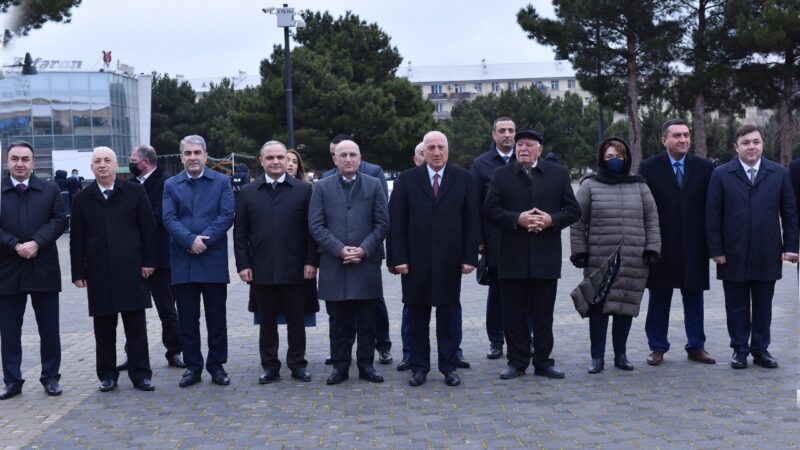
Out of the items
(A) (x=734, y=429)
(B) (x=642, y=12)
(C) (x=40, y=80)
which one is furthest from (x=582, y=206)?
(C) (x=40, y=80)

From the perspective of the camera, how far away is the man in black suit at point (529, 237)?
8539 mm

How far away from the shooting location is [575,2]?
4331 cm

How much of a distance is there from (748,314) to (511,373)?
2048 mm

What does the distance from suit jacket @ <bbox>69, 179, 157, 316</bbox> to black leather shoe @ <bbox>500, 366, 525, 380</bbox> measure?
283 centimetres

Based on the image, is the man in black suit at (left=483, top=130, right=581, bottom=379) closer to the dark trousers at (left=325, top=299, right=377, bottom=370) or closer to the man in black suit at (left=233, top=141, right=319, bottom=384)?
the dark trousers at (left=325, top=299, right=377, bottom=370)

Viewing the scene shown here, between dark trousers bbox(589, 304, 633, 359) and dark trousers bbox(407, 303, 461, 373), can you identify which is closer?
dark trousers bbox(407, 303, 461, 373)

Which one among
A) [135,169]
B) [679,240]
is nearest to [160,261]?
[135,169]

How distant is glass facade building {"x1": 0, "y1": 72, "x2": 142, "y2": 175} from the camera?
228 ft

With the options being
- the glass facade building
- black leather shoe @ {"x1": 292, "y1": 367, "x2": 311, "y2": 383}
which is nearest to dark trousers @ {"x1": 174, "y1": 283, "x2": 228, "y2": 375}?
black leather shoe @ {"x1": 292, "y1": 367, "x2": 311, "y2": 383}

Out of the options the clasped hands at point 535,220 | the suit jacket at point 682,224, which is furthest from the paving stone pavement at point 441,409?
the clasped hands at point 535,220

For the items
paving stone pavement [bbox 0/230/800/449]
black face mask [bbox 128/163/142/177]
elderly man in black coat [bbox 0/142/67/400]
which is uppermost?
black face mask [bbox 128/163/142/177]

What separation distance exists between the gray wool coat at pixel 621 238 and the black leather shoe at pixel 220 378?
2.80 m

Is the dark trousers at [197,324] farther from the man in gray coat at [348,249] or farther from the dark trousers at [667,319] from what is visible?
the dark trousers at [667,319]

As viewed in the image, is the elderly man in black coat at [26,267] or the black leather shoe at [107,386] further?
the black leather shoe at [107,386]
